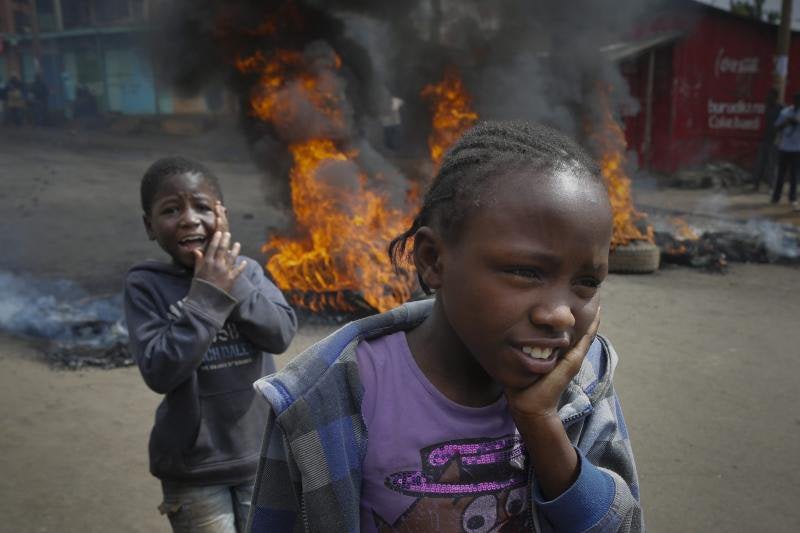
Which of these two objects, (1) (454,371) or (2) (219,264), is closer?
(1) (454,371)

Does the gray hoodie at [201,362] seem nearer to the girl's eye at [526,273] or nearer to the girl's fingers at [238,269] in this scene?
the girl's fingers at [238,269]

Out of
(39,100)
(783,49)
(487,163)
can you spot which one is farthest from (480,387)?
(39,100)

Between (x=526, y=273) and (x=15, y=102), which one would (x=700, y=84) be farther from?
(x=15, y=102)

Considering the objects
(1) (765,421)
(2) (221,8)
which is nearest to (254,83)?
(2) (221,8)

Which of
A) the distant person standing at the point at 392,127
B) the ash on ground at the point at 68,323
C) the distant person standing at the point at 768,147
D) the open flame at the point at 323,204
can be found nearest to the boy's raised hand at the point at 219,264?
the ash on ground at the point at 68,323

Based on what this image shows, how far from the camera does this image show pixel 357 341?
1.28 m

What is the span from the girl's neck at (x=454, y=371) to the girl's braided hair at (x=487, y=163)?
21 centimetres

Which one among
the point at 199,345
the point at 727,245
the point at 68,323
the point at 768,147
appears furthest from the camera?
the point at 768,147

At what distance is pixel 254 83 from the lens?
7.60m

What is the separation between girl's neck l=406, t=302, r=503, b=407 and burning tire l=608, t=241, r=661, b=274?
6.52 m

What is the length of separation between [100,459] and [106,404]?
70 centimetres

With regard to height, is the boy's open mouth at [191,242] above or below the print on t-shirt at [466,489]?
above

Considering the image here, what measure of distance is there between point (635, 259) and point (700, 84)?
9925 millimetres

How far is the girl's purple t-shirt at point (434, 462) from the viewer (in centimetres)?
117
